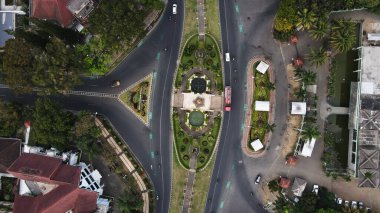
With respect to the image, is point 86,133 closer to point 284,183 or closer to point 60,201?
point 60,201

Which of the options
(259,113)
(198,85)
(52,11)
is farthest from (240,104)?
(52,11)

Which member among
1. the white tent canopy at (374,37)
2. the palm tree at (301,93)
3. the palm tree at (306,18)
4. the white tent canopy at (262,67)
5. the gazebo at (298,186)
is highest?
the palm tree at (306,18)

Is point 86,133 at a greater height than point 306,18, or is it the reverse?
point 306,18

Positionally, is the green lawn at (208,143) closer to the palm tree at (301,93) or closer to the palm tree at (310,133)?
the palm tree at (301,93)

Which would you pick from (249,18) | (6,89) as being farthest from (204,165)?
(6,89)

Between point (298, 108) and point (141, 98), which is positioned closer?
point (298, 108)

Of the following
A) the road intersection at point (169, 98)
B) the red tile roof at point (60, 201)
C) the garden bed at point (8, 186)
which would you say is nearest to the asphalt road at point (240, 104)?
→ the road intersection at point (169, 98)
